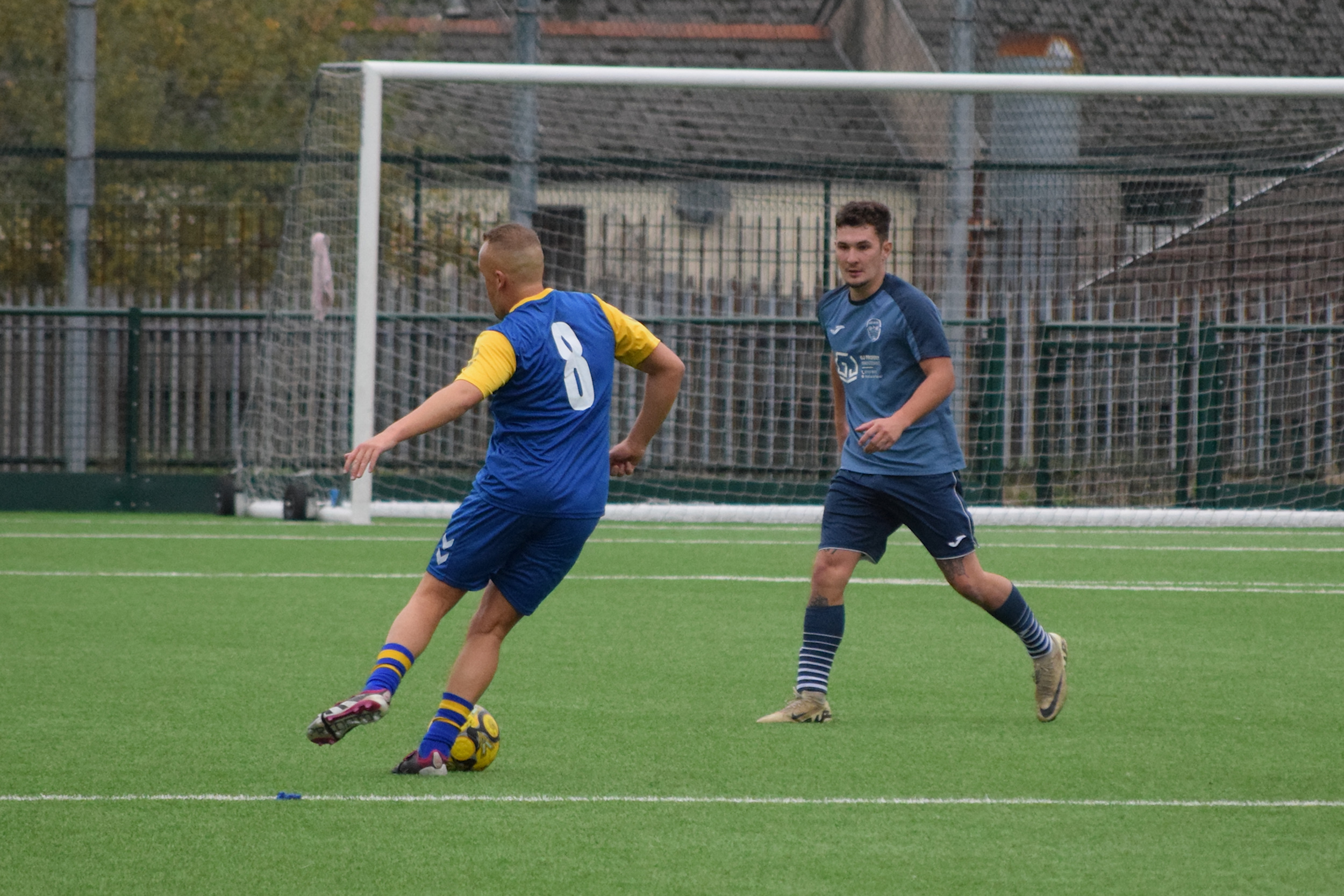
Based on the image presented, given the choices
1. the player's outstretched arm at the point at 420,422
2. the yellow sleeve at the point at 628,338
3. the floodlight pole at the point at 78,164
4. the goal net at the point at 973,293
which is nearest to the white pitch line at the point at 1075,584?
the goal net at the point at 973,293

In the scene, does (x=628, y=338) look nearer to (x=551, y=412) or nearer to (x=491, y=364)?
(x=551, y=412)

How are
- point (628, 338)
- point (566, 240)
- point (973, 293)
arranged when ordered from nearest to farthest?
point (628, 338) → point (973, 293) → point (566, 240)

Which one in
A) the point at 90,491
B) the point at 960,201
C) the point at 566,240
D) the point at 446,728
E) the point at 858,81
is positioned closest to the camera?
the point at 446,728

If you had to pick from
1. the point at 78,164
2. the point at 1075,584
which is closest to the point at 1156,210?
the point at 1075,584

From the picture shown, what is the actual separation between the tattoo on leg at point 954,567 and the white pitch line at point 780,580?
3.87 m

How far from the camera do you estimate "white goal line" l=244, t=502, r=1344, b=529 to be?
12906mm

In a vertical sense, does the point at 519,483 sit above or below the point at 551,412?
below

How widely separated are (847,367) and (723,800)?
209 cm

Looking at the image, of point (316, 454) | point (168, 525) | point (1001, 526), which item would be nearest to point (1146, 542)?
point (1001, 526)

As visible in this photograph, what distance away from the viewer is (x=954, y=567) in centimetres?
632

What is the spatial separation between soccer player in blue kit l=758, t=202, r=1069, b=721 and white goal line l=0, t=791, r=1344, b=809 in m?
1.27

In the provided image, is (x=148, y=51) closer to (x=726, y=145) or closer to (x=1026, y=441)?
(x=726, y=145)

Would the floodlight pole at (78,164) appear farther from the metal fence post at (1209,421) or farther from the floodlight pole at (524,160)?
the metal fence post at (1209,421)

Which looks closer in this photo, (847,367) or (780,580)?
(847,367)
